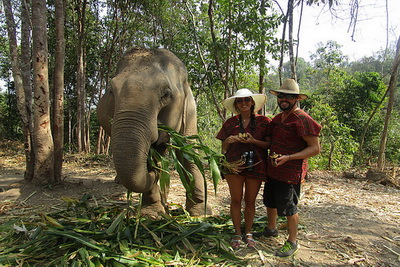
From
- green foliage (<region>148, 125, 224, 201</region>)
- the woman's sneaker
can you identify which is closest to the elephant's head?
green foliage (<region>148, 125, 224, 201</region>)

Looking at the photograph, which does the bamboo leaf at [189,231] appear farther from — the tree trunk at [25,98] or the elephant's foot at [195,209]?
the tree trunk at [25,98]

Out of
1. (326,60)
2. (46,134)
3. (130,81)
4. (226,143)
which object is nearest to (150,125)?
(130,81)

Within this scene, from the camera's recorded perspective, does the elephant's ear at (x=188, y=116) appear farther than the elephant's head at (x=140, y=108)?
Yes

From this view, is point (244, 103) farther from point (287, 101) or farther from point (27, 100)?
point (27, 100)

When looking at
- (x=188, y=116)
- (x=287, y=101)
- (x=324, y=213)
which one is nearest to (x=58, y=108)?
(x=188, y=116)

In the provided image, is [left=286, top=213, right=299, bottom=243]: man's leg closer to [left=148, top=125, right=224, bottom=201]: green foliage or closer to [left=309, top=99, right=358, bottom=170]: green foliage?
[left=148, top=125, right=224, bottom=201]: green foliage

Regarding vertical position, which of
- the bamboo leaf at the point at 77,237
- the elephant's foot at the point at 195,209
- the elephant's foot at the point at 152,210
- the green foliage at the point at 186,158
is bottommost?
the elephant's foot at the point at 195,209

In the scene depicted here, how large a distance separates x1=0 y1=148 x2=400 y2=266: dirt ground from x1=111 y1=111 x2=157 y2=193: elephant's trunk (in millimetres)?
922

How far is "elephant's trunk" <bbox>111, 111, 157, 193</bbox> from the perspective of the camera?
106 inches

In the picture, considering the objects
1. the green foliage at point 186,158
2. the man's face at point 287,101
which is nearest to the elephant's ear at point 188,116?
the green foliage at point 186,158

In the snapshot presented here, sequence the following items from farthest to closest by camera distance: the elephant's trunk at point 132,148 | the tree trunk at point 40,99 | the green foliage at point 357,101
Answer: the green foliage at point 357,101, the tree trunk at point 40,99, the elephant's trunk at point 132,148

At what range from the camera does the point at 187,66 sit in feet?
30.6

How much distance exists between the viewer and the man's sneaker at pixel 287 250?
2.88m

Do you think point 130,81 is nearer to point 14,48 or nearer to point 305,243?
point 305,243
